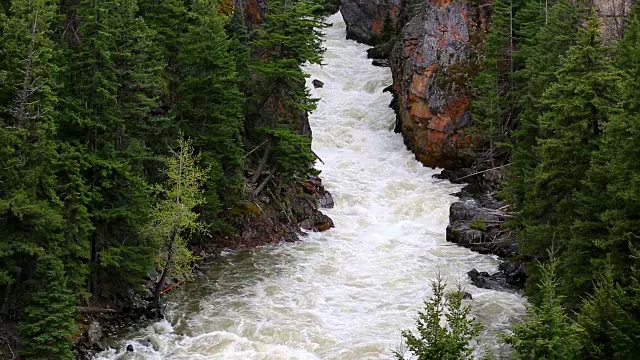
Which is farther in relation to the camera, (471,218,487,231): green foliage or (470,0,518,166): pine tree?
(470,0,518,166): pine tree

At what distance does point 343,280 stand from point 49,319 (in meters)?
14.7

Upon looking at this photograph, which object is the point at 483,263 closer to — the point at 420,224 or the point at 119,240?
the point at 420,224

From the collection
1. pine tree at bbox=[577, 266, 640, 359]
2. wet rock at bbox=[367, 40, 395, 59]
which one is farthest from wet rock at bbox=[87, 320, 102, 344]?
wet rock at bbox=[367, 40, 395, 59]

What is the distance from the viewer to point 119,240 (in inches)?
973

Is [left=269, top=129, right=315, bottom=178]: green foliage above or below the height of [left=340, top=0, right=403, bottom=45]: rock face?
below

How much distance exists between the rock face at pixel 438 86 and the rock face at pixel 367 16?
1776 cm

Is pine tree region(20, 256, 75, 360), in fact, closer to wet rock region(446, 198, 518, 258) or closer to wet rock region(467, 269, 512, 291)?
wet rock region(467, 269, 512, 291)

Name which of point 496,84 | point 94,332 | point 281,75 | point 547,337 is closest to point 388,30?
point 496,84

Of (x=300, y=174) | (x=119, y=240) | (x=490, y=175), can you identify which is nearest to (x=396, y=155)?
(x=490, y=175)

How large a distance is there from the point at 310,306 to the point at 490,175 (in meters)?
21.3

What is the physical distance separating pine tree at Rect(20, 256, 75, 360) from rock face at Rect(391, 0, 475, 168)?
33.7m

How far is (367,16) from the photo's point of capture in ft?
229

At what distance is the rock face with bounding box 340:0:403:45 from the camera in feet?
224

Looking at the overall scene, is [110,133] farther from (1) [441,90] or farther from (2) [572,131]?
(1) [441,90]
